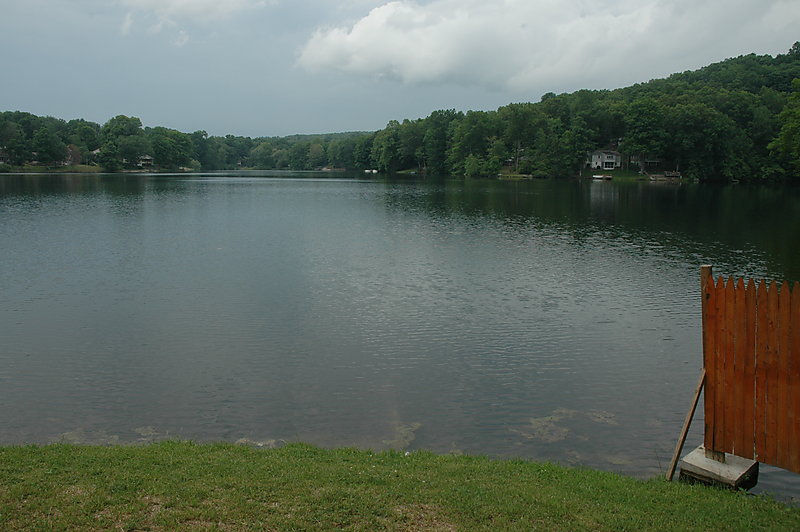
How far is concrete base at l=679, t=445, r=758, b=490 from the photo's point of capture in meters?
8.15

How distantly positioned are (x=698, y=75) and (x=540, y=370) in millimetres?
181342

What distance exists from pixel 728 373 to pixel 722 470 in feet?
4.36

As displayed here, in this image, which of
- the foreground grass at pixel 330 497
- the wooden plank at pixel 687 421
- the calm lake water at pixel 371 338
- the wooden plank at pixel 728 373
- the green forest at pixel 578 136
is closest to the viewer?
the foreground grass at pixel 330 497

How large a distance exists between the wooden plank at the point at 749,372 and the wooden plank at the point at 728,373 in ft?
0.41

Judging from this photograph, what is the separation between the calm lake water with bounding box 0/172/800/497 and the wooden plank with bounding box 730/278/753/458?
168 cm

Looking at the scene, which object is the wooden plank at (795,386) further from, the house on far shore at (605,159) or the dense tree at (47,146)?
the dense tree at (47,146)

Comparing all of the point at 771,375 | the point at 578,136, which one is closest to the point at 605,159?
the point at 578,136

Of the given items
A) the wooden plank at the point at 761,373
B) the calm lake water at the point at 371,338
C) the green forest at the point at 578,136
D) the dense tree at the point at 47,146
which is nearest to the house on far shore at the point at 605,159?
the green forest at the point at 578,136

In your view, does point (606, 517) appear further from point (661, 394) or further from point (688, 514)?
point (661, 394)

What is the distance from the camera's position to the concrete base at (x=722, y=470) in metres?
8.15

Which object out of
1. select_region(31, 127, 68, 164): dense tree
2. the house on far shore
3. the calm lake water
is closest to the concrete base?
the calm lake water

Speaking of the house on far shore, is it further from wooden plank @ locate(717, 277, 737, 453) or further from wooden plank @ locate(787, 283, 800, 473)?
wooden plank @ locate(787, 283, 800, 473)

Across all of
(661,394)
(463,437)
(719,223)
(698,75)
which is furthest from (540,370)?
(698,75)

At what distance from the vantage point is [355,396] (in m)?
13.5
